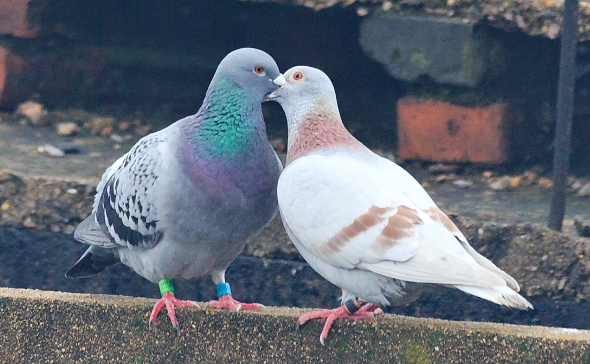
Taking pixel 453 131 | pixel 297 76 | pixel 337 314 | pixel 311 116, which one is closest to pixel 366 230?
pixel 337 314

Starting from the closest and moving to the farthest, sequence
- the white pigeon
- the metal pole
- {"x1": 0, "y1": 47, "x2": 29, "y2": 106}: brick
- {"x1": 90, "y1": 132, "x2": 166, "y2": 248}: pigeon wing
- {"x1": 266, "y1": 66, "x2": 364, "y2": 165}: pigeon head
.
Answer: the white pigeon → {"x1": 266, "y1": 66, "x2": 364, "y2": 165}: pigeon head → {"x1": 90, "y1": 132, "x2": 166, "y2": 248}: pigeon wing → the metal pole → {"x1": 0, "y1": 47, "x2": 29, "y2": 106}: brick

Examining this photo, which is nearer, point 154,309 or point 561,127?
point 154,309

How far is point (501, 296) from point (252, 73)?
1.17 m

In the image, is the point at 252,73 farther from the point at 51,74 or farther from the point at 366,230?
the point at 51,74

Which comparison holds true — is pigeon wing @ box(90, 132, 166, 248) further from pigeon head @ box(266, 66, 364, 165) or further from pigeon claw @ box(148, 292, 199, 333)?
pigeon head @ box(266, 66, 364, 165)

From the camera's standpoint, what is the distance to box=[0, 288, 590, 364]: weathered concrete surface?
285cm

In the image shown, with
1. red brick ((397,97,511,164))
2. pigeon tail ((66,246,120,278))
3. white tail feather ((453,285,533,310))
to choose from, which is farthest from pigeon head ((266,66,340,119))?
red brick ((397,97,511,164))

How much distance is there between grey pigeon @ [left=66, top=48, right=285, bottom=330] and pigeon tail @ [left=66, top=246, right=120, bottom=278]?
29cm

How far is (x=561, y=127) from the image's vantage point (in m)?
3.50

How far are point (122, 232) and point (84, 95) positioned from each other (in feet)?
6.60

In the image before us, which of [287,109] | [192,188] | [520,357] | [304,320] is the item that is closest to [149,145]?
[192,188]

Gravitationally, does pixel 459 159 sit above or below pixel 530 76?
below

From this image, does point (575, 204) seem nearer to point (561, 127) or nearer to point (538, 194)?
point (538, 194)

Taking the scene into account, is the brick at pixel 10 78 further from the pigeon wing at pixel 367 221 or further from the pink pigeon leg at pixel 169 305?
the pigeon wing at pixel 367 221
